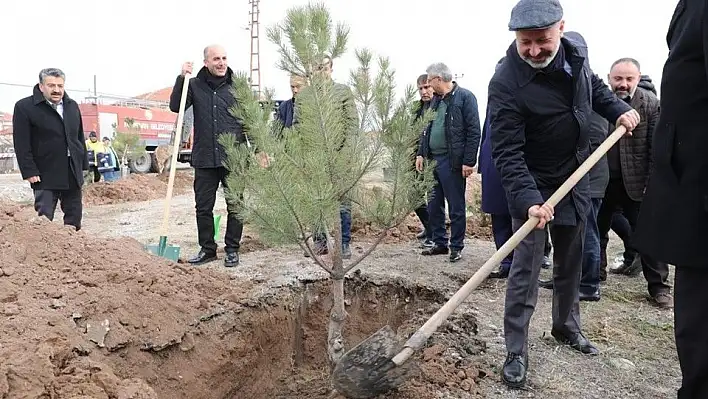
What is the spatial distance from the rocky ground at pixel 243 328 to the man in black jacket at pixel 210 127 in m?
0.45

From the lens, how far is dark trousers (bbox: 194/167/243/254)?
14.3 ft

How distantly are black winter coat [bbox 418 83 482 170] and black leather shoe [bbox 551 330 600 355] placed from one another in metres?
1.82

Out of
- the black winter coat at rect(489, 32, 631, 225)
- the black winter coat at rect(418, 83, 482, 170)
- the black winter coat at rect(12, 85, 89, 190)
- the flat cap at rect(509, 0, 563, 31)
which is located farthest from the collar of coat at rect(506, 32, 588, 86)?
the black winter coat at rect(12, 85, 89, 190)

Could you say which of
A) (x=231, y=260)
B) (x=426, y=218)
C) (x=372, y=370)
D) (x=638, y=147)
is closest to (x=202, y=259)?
(x=231, y=260)

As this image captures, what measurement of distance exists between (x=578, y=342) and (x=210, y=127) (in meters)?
3.08

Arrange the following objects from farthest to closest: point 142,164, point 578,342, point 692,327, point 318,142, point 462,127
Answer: point 142,164, point 462,127, point 578,342, point 318,142, point 692,327

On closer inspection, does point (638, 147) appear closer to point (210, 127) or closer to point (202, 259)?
point (210, 127)

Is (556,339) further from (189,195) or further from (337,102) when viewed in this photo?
(189,195)

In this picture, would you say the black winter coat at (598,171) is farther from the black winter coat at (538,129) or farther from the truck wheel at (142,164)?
the truck wheel at (142,164)

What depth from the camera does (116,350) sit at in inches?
105

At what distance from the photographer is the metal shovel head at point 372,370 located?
7.45 ft

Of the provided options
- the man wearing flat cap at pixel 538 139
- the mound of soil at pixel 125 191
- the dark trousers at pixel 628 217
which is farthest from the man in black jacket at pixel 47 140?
the mound of soil at pixel 125 191

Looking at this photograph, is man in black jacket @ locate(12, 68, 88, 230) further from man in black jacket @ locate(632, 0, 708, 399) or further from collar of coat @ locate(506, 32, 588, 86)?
man in black jacket @ locate(632, 0, 708, 399)

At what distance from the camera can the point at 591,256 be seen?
142 inches
